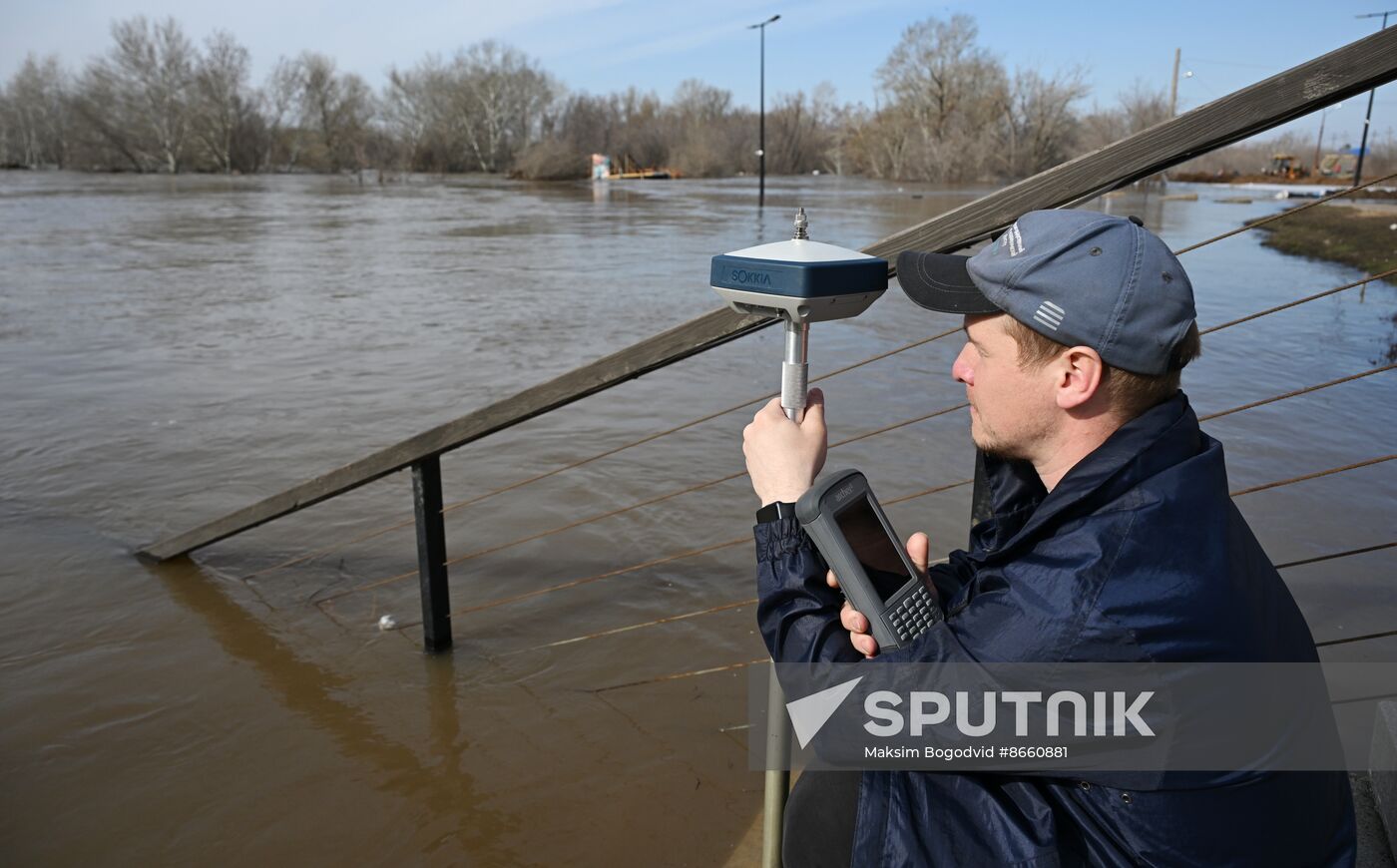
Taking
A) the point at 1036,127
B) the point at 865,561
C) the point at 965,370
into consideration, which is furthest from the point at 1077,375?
the point at 1036,127

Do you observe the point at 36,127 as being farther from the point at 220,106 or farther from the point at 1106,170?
the point at 1106,170

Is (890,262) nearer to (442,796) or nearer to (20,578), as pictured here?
(442,796)

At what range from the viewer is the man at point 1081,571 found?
1.19 meters

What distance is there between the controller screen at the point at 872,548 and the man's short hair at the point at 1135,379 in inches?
13.1

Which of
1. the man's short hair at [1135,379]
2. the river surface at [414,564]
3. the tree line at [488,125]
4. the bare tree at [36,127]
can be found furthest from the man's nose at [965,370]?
the bare tree at [36,127]

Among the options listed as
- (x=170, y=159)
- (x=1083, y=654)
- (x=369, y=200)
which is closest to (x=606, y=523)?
(x=1083, y=654)

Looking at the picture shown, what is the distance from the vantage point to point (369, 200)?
36469 millimetres

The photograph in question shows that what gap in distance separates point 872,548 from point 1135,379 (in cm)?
43

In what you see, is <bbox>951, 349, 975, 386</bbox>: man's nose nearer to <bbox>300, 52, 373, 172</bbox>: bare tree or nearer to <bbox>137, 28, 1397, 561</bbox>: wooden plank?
<bbox>137, 28, 1397, 561</bbox>: wooden plank

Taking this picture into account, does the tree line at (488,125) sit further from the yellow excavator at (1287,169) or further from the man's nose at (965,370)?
the man's nose at (965,370)

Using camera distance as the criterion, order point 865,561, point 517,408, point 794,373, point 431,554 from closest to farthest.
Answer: point 865,561, point 794,373, point 517,408, point 431,554

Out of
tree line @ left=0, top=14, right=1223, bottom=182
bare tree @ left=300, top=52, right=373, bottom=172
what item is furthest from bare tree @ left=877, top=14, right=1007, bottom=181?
bare tree @ left=300, top=52, right=373, bottom=172

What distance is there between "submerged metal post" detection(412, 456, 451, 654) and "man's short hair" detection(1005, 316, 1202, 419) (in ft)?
7.61

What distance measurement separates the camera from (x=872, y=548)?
4.71 ft
